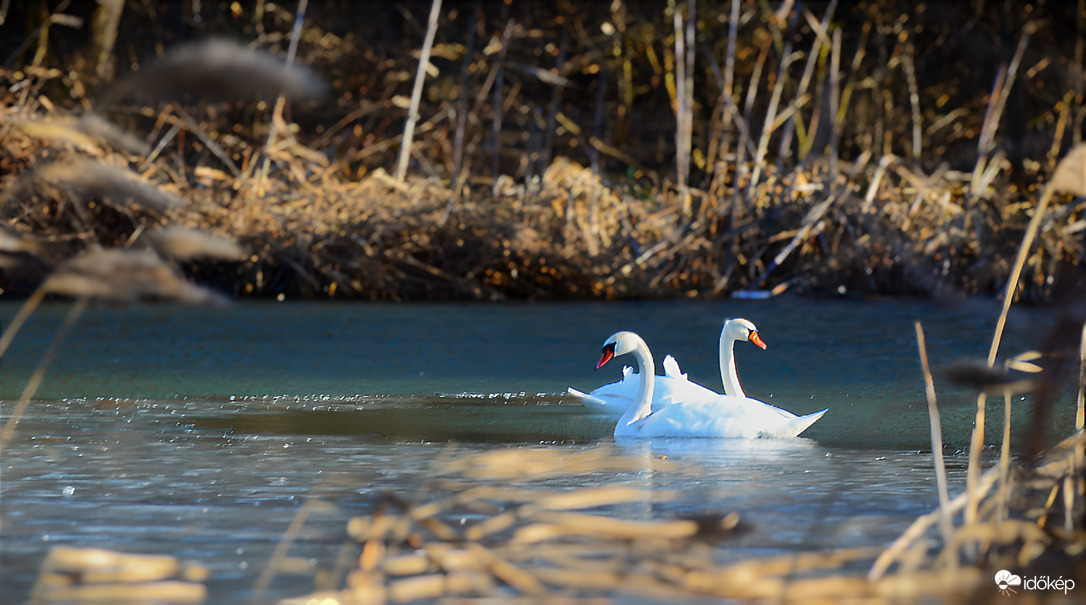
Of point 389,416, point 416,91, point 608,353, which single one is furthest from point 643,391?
point 416,91

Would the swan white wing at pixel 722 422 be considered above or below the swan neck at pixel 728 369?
below

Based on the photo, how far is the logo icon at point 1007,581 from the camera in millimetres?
1844

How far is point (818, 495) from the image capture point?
112 inches

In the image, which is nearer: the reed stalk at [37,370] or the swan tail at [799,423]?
the reed stalk at [37,370]

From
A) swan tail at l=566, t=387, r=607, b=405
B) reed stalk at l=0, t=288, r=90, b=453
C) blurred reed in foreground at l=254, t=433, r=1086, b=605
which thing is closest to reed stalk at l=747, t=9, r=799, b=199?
swan tail at l=566, t=387, r=607, b=405

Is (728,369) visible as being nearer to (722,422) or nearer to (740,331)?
(740,331)

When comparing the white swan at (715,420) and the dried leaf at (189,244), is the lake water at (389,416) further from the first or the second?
the dried leaf at (189,244)

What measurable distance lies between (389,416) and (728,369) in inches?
48.4

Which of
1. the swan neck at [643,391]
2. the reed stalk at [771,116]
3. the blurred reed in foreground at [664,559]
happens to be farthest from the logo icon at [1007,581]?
the reed stalk at [771,116]

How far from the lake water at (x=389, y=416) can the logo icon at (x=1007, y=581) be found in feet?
0.80

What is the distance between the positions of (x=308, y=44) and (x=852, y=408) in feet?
29.9

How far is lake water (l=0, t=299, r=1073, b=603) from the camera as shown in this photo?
2.52 m

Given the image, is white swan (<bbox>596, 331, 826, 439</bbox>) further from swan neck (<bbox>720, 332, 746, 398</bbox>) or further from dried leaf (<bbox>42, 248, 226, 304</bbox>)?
dried leaf (<bbox>42, 248, 226, 304</bbox>)

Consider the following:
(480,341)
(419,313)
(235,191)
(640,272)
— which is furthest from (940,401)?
(235,191)
